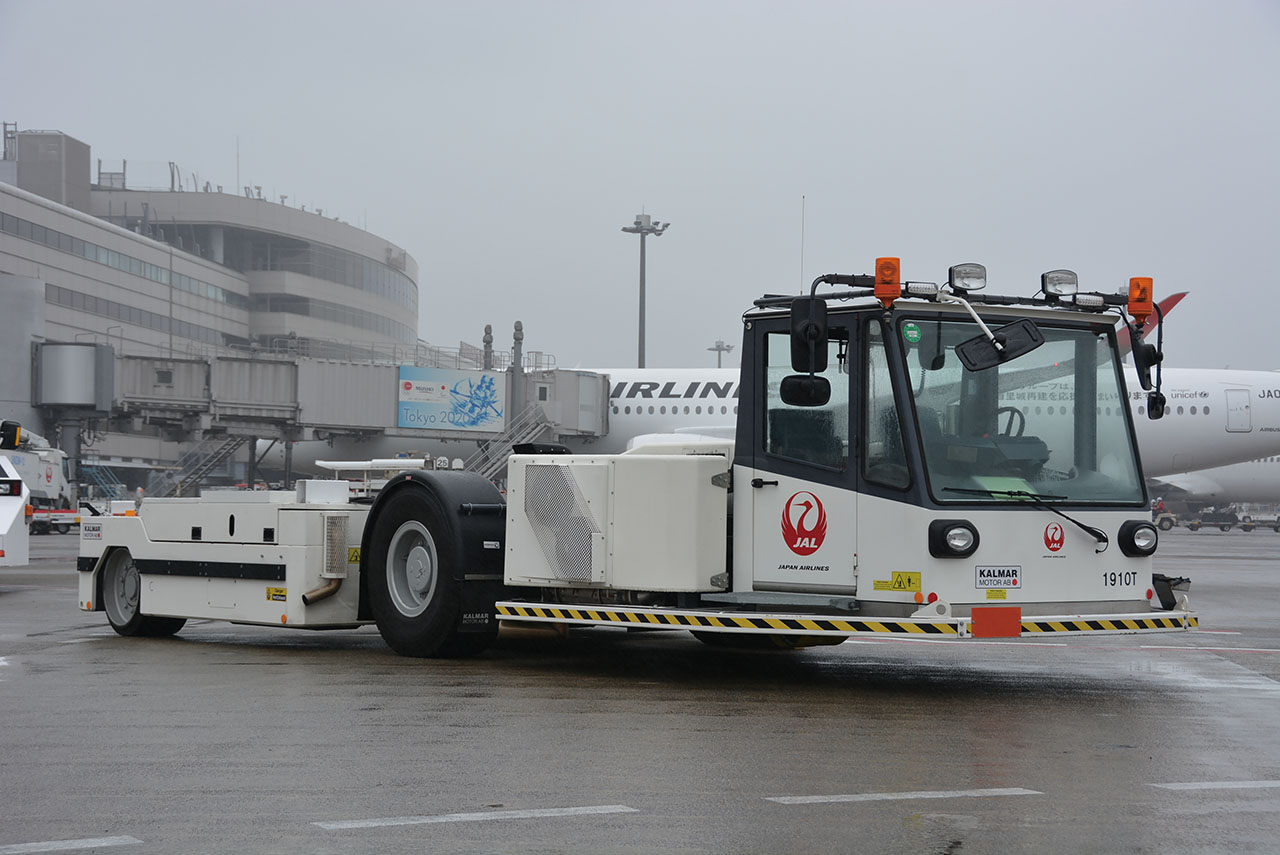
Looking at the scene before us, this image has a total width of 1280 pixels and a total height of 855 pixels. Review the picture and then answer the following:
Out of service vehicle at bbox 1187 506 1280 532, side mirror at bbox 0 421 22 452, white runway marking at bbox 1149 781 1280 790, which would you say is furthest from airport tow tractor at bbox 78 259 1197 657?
service vehicle at bbox 1187 506 1280 532

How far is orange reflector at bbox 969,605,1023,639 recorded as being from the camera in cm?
819

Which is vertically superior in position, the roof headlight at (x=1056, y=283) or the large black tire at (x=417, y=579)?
the roof headlight at (x=1056, y=283)

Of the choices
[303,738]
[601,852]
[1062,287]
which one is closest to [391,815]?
[601,852]

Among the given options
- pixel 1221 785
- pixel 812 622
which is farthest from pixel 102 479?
pixel 1221 785

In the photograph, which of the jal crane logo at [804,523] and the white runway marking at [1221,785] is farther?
the jal crane logo at [804,523]

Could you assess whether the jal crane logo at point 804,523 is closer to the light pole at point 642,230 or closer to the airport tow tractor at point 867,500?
the airport tow tractor at point 867,500

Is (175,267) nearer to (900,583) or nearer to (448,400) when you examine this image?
(448,400)

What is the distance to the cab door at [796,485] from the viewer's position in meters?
8.68

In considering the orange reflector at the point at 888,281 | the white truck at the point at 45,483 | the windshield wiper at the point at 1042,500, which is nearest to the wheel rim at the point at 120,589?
the orange reflector at the point at 888,281

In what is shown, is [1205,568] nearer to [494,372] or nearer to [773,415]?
[773,415]

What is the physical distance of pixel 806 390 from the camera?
28.0 ft

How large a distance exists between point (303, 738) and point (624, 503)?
2.99 metres

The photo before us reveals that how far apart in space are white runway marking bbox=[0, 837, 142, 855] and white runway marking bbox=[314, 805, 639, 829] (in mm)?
689

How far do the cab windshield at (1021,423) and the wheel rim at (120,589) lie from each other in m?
7.50
